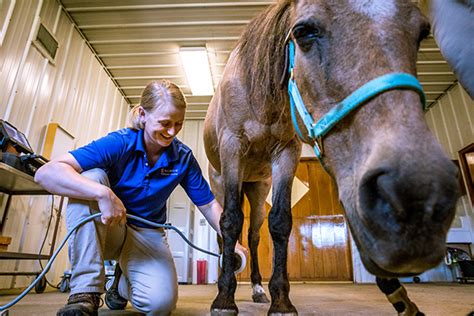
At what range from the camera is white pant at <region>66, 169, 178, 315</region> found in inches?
42.3

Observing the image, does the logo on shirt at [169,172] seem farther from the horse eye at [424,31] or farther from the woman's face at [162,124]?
the horse eye at [424,31]

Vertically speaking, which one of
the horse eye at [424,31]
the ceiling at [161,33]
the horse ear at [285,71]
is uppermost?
the ceiling at [161,33]

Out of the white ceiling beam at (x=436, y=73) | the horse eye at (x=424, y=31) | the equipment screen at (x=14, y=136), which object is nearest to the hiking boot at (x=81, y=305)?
the horse eye at (x=424, y=31)

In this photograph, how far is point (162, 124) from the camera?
137cm

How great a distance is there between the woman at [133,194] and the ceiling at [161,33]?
7.89 feet

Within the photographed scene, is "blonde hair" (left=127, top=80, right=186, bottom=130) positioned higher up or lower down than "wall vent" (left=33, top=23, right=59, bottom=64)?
lower down

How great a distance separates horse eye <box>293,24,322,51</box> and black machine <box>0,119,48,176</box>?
2289mm

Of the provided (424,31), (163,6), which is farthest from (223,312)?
(163,6)

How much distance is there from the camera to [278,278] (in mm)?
1266

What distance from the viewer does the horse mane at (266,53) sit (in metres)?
1.19

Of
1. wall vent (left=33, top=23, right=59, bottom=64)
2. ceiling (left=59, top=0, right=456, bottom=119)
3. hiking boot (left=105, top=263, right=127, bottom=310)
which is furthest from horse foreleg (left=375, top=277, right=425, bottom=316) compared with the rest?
wall vent (left=33, top=23, right=59, bottom=64)

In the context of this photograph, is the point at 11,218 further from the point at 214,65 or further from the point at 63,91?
the point at 214,65

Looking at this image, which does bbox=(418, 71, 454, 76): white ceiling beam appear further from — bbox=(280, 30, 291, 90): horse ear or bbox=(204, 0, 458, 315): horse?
bbox=(280, 30, 291, 90): horse ear

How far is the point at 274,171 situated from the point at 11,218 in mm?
2718
